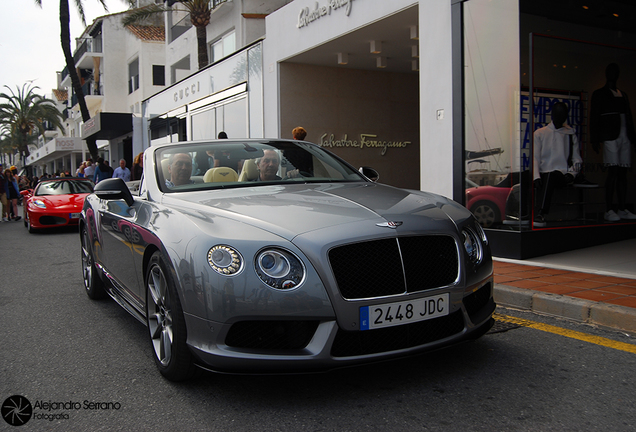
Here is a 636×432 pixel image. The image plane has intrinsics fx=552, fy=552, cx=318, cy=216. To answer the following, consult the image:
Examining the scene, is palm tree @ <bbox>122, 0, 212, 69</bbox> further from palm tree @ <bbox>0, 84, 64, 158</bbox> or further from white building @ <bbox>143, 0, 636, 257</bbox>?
palm tree @ <bbox>0, 84, 64, 158</bbox>

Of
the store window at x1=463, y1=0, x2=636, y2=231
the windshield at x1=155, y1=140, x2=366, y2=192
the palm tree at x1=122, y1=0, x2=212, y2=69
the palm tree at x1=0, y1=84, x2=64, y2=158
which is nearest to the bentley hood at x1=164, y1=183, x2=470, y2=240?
the windshield at x1=155, y1=140, x2=366, y2=192

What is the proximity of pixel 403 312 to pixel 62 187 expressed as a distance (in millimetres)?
12674

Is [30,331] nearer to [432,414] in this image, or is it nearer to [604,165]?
[432,414]

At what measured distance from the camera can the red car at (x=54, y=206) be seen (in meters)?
12.4

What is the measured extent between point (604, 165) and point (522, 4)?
2924 mm

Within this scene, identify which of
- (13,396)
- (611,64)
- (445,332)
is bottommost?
(13,396)

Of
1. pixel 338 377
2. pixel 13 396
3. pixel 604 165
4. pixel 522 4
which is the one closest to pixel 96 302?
pixel 13 396

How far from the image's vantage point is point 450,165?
25.5 ft

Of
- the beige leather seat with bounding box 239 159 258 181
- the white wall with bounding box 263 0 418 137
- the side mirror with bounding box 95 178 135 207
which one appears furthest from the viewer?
the white wall with bounding box 263 0 418 137

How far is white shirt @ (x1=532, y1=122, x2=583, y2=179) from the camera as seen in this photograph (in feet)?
23.2

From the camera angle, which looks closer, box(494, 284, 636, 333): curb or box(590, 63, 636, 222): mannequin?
box(494, 284, 636, 333): curb

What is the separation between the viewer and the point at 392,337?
8.77ft

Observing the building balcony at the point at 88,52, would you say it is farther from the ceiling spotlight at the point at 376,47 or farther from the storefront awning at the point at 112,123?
the ceiling spotlight at the point at 376,47

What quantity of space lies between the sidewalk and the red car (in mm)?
9757
